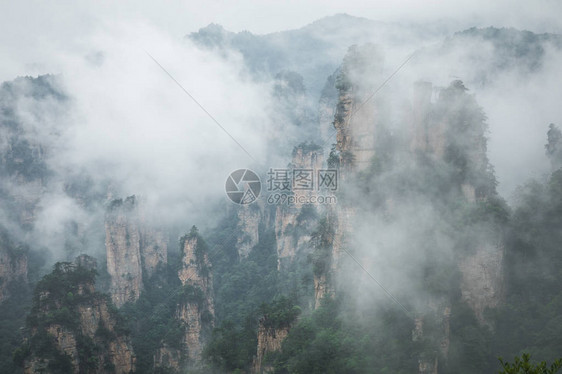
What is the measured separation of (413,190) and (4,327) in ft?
103

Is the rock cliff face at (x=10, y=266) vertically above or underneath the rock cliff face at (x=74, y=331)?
above

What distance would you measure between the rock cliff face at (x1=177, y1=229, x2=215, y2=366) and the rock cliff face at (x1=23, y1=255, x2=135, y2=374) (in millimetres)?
6265

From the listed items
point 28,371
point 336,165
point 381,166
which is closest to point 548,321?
point 381,166

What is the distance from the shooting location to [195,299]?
37719 mm

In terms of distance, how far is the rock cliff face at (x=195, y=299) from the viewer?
3656cm

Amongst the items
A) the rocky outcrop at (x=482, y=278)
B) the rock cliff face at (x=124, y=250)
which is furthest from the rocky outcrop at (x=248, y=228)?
the rocky outcrop at (x=482, y=278)

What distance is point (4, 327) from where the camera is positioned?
35219 millimetres

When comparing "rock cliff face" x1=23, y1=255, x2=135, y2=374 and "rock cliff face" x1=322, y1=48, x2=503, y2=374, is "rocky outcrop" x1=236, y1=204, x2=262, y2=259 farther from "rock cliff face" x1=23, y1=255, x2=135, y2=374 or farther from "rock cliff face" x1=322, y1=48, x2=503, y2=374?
"rock cliff face" x1=322, y1=48, x2=503, y2=374

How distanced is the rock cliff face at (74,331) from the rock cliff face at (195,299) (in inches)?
247

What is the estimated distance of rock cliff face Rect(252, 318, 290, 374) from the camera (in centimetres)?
2534

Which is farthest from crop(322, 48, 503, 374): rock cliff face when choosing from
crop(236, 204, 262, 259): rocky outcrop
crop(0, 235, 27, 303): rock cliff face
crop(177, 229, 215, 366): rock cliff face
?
crop(0, 235, 27, 303): rock cliff face

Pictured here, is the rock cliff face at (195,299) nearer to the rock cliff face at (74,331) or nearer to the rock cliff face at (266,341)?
the rock cliff face at (74,331)

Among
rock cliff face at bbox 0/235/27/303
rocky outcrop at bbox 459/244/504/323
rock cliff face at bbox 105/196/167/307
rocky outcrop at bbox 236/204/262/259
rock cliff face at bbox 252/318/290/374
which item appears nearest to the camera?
rocky outcrop at bbox 459/244/504/323

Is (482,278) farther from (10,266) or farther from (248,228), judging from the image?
(10,266)
